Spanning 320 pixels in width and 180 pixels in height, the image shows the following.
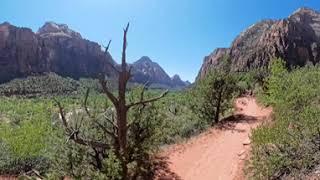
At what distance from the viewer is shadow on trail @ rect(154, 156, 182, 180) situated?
1728cm

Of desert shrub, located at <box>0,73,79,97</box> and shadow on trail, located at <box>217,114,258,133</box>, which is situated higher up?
desert shrub, located at <box>0,73,79,97</box>

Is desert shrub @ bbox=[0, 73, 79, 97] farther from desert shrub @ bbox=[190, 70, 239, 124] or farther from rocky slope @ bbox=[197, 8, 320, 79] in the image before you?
desert shrub @ bbox=[190, 70, 239, 124]

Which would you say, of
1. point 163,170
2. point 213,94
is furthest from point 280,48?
point 163,170

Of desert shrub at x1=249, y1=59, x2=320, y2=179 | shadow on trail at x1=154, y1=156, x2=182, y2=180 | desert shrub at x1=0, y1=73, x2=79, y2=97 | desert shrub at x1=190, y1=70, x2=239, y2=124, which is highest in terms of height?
desert shrub at x1=0, y1=73, x2=79, y2=97

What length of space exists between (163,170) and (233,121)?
9.73 metres

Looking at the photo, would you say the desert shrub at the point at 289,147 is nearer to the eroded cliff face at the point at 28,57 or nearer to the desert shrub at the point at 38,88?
the desert shrub at the point at 38,88

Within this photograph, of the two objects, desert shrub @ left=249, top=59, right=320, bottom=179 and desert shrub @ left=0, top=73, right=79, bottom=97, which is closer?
desert shrub @ left=249, top=59, right=320, bottom=179

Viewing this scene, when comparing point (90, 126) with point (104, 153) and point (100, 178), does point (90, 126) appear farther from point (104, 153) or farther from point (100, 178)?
point (100, 178)

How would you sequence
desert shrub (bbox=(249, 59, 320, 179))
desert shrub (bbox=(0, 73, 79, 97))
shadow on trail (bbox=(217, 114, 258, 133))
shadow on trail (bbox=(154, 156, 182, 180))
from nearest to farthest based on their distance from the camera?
desert shrub (bbox=(249, 59, 320, 179)) → shadow on trail (bbox=(154, 156, 182, 180)) → shadow on trail (bbox=(217, 114, 258, 133)) → desert shrub (bbox=(0, 73, 79, 97))

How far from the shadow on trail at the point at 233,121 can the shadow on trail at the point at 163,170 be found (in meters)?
6.47

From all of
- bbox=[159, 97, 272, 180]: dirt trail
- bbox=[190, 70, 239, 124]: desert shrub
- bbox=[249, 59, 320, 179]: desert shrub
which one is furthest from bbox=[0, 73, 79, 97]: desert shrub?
bbox=[249, 59, 320, 179]: desert shrub

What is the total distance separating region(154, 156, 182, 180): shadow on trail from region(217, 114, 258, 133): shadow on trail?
6.47 metres

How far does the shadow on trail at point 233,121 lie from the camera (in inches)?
974

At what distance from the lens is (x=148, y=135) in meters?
16.4
